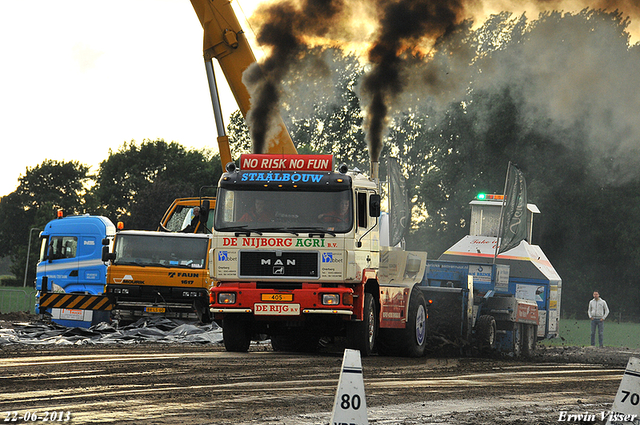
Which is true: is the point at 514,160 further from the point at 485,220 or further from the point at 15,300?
the point at 15,300

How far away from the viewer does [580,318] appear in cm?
5634

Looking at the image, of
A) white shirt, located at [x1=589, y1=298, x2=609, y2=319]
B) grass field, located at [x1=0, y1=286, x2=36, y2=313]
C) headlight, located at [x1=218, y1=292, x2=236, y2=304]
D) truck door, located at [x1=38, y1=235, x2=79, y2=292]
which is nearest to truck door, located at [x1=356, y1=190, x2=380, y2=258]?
headlight, located at [x1=218, y1=292, x2=236, y2=304]

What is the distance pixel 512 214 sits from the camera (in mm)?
24359

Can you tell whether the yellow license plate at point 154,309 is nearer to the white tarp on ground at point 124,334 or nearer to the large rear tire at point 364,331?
the white tarp on ground at point 124,334

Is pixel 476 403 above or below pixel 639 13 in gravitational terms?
below

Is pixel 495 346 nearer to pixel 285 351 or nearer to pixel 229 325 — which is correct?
pixel 285 351

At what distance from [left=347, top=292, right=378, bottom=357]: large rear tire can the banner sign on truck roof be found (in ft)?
7.80

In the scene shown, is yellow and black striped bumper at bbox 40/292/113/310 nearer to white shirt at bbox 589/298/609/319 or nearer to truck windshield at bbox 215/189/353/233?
truck windshield at bbox 215/189/353/233

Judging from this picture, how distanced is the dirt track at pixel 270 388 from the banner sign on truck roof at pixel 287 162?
10.7 feet

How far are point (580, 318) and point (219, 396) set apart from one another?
49911mm

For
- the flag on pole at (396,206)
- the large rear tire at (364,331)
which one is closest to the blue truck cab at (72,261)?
the flag on pole at (396,206)

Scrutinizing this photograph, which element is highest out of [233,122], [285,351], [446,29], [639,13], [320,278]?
[233,122]

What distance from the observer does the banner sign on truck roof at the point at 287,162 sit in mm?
15477

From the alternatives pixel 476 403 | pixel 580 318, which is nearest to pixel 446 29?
pixel 476 403
